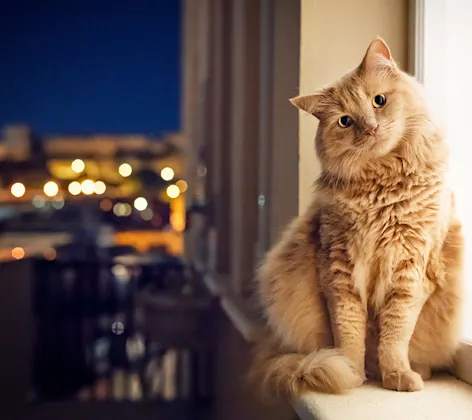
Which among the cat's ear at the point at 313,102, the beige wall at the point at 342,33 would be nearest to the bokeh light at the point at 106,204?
the beige wall at the point at 342,33

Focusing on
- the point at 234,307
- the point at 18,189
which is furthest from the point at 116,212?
the point at 234,307

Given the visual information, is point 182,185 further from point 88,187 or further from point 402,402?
point 402,402

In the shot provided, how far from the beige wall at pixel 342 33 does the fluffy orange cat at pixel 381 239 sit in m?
0.22

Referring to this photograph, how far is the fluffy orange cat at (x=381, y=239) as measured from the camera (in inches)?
27.9

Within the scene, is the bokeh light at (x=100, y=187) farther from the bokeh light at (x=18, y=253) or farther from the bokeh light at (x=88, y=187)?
the bokeh light at (x=18, y=253)

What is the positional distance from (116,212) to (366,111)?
0.77 meters

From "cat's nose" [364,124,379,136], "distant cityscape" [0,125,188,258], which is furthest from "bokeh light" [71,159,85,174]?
"cat's nose" [364,124,379,136]

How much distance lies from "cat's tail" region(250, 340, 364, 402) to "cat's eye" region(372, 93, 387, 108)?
332 mm

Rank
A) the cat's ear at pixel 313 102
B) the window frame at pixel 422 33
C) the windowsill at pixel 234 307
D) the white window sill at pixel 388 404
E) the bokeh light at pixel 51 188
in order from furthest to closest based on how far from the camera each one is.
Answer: the bokeh light at pixel 51 188 < the windowsill at pixel 234 307 < the window frame at pixel 422 33 < the cat's ear at pixel 313 102 < the white window sill at pixel 388 404

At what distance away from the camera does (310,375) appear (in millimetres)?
719

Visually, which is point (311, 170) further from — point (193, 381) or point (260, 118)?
point (193, 381)

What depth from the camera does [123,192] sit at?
1303mm

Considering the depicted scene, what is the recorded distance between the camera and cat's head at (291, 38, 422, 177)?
0.70 metres

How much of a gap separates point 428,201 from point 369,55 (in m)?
0.21
